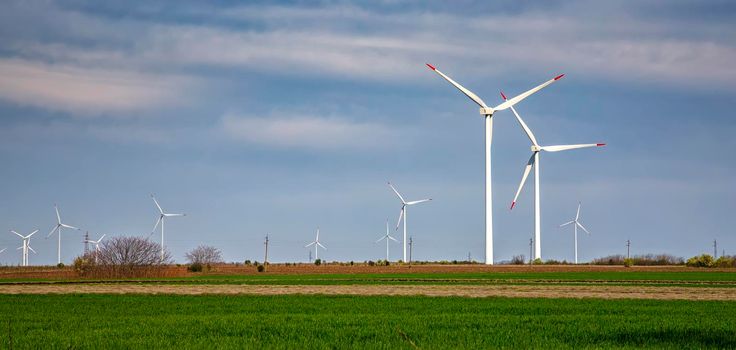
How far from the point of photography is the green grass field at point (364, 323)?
25344mm

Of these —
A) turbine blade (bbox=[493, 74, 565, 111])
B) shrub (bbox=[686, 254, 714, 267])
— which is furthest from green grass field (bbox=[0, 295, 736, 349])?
shrub (bbox=[686, 254, 714, 267])

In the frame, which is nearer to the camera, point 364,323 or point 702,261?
point 364,323

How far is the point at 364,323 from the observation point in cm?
3194

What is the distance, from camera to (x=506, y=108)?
11556 cm

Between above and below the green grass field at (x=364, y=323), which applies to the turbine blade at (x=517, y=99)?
above

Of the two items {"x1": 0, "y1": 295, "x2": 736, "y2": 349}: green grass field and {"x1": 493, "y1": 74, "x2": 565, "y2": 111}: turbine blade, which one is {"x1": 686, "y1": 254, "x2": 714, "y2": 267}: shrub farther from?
{"x1": 0, "y1": 295, "x2": 736, "y2": 349}: green grass field

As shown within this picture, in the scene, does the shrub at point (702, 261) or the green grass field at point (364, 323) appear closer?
the green grass field at point (364, 323)

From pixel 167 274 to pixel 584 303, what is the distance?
6712 cm

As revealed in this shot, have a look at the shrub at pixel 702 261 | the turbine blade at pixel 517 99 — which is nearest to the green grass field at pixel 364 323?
the turbine blade at pixel 517 99

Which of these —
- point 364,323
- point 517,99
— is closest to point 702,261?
point 517,99

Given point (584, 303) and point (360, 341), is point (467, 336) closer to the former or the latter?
point (360, 341)

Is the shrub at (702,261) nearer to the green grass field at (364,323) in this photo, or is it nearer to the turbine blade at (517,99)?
the turbine blade at (517,99)

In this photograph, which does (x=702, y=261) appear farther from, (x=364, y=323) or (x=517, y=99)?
(x=364, y=323)

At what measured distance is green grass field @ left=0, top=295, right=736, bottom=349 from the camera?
2534cm
